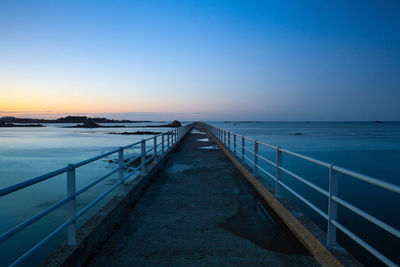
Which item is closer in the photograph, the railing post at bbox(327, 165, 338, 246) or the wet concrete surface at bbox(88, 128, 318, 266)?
the railing post at bbox(327, 165, 338, 246)

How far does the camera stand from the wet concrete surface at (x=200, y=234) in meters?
3.42

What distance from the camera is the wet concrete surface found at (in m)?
3.42

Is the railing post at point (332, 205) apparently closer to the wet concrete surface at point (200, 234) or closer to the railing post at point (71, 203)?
the wet concrete surface at point (200, 234)

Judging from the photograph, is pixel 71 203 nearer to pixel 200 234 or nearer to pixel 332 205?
pixel 200 234

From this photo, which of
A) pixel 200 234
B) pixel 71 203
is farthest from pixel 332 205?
pixel 71 203

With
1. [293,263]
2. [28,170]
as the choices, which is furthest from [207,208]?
[28,170]

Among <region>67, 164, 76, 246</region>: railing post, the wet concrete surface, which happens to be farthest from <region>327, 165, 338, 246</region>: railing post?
<region>67, 164, 76, 246</region>: railing post

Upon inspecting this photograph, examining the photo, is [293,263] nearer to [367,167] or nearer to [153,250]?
[153,250]

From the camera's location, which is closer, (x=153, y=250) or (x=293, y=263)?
(x=293, y=263)

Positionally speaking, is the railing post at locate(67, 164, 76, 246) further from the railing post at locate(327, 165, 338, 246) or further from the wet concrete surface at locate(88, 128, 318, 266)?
the railing post at locate(327, 165, 338, 246)

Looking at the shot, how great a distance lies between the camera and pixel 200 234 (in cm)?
416

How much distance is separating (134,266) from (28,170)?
17004mm

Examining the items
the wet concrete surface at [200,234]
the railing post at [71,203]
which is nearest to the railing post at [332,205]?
the wet concrete surface at [200,234]

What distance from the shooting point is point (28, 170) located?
55.2 feet
